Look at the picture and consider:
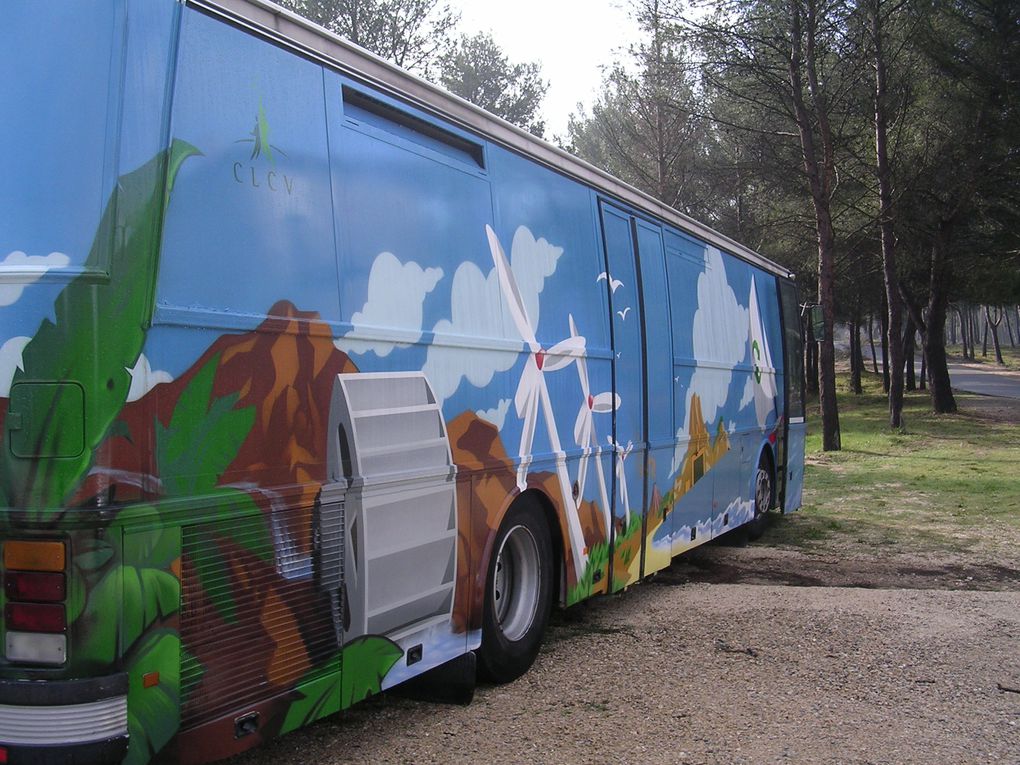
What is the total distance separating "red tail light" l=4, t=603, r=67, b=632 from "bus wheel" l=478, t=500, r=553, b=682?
2528 mm

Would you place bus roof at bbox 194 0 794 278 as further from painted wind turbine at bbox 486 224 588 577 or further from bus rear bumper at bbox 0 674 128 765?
bus rear bumper at bbox 0 674 128 765

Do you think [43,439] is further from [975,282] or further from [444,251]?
[975,282]

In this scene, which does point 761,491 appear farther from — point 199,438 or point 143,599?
point 143,599

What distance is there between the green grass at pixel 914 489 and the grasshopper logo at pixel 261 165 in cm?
777

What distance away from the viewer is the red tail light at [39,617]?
2.83 meters

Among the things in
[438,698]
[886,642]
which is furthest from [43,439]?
[886,642]

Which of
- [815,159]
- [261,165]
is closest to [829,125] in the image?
[815,159]

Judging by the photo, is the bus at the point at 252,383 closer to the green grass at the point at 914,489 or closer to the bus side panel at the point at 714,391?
the bus side panel at the point at 714,391

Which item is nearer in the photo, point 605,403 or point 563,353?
point 563,353

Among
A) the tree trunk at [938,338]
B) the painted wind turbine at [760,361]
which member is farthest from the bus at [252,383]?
the tree trunk at [938,338]

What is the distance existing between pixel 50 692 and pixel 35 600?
0.27 metres

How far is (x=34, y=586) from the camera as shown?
2832 mm

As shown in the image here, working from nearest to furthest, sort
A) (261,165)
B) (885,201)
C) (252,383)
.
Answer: (252,383) → (261,165) → (885,201)

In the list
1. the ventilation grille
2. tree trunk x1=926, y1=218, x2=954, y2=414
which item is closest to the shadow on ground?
the ventilation grille
